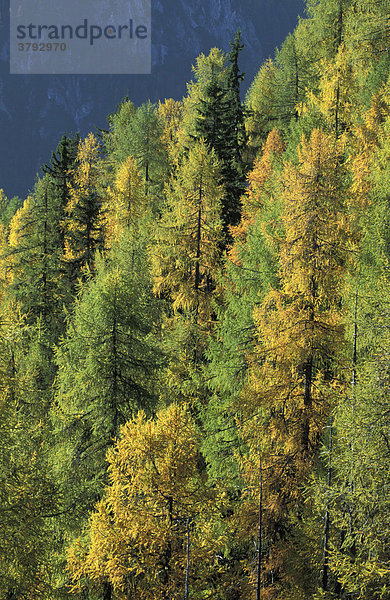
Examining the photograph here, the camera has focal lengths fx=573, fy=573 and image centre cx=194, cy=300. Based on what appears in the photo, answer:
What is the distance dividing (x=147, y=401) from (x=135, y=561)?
444cm

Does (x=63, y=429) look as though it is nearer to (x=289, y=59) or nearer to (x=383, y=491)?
(x=383, y=491)

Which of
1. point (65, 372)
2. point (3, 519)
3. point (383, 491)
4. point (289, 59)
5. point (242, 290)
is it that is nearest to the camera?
point (383, 491)

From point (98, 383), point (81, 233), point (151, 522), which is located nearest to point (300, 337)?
point (98, 383)

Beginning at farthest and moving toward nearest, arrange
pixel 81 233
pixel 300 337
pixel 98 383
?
pixel 81 233
pixel 98 383
pixel 300 337

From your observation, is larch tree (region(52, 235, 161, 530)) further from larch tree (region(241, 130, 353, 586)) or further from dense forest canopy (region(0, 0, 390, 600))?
larch tree (region(241, 130, 353, 586))

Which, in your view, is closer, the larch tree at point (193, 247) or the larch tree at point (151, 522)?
the larch tree at point (151, 522)

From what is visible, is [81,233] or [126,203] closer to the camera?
[81,233]

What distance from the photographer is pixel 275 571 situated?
17062mm

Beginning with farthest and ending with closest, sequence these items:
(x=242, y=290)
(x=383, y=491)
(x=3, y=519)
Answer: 1. (x=242, y=290)
2. (x=3, y=519)
3. (x=383, y=491)

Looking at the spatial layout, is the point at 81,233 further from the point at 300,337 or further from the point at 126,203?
the point at 300,337

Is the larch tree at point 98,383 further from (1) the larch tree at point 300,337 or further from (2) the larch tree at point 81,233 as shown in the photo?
(2) the larch tree at point 81,233

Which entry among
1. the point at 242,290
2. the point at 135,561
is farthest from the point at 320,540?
the point at 242,290

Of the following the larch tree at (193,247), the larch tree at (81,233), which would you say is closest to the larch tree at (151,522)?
the larch tree at (193,247)

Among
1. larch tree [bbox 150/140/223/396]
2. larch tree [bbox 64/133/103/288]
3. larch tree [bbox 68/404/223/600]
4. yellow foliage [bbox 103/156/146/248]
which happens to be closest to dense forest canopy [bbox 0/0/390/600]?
larch tree [bbox 68/404/223/600]
